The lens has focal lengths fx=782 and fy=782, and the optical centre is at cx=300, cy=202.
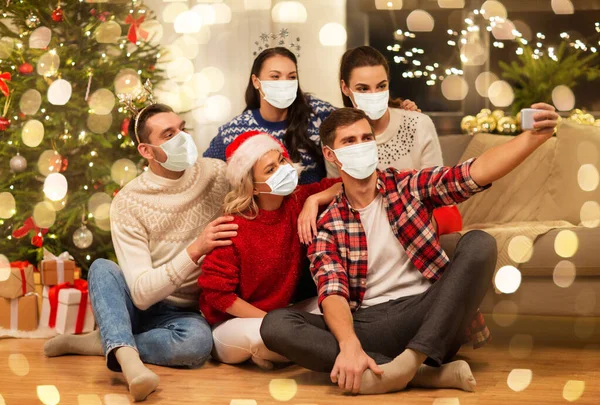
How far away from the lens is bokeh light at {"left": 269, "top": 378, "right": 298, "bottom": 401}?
7.38 ft

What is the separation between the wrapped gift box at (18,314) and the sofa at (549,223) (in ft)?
5.82

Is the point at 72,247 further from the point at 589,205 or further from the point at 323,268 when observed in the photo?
the point at 589,205

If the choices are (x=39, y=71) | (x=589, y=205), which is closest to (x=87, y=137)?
(x=39, y=71)

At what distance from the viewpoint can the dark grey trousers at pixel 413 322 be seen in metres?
2.21

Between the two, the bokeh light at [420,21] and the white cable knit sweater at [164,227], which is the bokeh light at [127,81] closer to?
the white cable knit sweater at [164,227]

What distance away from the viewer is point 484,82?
470cm

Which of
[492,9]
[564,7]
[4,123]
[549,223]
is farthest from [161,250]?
[564,7]

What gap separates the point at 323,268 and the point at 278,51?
38.6 inches

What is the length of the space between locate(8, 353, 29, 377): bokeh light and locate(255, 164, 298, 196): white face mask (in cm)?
104

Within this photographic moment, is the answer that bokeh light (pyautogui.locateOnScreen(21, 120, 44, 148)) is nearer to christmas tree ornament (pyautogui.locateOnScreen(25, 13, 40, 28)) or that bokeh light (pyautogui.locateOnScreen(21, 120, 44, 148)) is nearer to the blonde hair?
christmas tree ornament (pyautogui.locateOnScreen(25, 13, 40, 28))

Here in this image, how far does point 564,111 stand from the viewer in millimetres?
4523

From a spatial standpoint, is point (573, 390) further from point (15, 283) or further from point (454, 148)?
point (15, 283)

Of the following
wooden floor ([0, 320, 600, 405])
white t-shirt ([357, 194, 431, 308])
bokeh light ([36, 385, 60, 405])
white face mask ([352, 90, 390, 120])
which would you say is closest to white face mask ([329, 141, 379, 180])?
white t-shirt ([357, 194, 431, 308])

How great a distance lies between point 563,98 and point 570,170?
1279 millimetres
